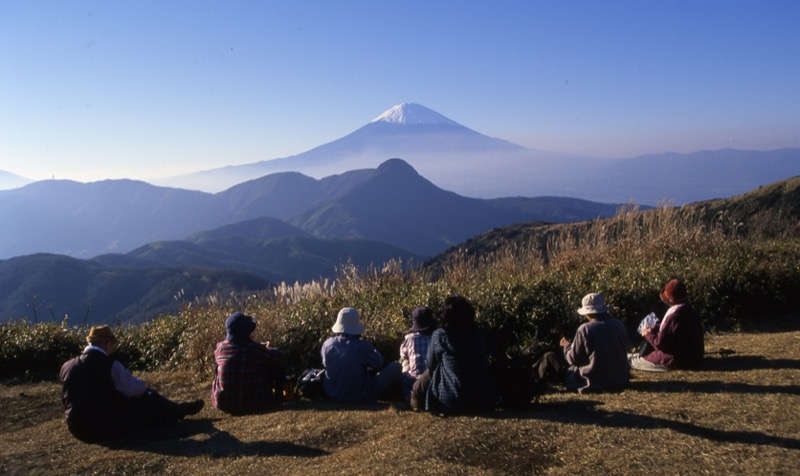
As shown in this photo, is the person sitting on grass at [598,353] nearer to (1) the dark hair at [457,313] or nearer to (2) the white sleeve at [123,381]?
(1) the dark hair at [457,313]

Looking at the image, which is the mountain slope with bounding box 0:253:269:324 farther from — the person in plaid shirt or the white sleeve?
the white sleeve

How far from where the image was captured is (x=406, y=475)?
4109 mm

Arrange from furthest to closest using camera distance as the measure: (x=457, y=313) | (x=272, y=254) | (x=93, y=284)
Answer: (x=272, y=254), (x=93, y=284), (x=457, y=313)

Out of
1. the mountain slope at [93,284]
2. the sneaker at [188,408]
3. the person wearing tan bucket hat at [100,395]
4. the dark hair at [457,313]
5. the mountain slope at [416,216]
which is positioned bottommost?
the mountain slope at [93,284]

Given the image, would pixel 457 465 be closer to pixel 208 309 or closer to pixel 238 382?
pixel 238 382

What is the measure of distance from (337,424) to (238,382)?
4.13ft

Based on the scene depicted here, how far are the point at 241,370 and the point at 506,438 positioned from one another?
2.78 m

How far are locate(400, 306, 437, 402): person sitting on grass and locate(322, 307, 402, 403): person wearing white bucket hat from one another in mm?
244

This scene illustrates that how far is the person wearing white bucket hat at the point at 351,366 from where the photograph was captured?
6242mm

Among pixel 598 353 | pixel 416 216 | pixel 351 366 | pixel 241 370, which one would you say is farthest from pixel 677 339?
pixel 416 216

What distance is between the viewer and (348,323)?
6.24m

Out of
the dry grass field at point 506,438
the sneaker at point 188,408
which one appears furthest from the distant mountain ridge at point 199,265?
the dry grass field at point 506,438

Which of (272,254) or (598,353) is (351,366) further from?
(272,254)

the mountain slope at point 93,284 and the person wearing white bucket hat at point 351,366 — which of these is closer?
the person wearing white bucket hat at point 351,366
